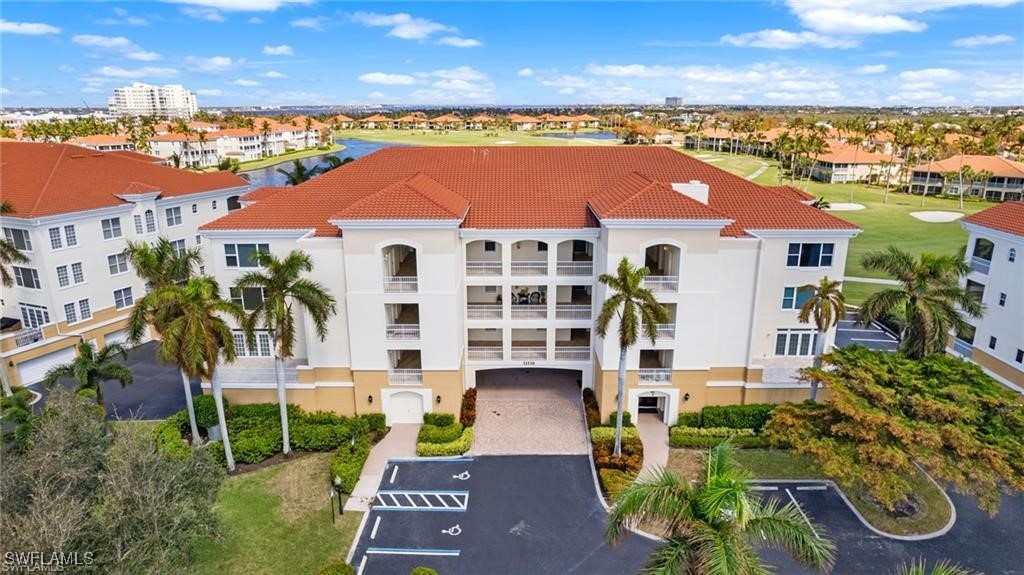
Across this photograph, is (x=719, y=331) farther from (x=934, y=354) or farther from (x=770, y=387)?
(x=934, y=354)

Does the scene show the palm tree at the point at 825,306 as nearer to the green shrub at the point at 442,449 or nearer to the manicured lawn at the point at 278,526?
the green shrub at the point at 442,449

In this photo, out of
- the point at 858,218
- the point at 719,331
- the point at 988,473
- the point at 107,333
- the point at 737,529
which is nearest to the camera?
the point at 737,529

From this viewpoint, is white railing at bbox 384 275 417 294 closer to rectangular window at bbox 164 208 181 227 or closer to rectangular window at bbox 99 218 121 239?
rectangular window at bbox 99 218 121 239

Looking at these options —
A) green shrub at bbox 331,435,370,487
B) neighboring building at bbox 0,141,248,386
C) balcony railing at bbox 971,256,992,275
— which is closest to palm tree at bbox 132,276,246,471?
green shrub at bbox 331,435,370,487

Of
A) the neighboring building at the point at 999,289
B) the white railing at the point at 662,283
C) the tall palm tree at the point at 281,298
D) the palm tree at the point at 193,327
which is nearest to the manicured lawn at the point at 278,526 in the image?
the tall palm tree at the point at 281,298

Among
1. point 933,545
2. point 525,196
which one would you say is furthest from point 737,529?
point 525,196

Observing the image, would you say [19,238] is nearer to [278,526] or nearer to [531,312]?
[278,526]

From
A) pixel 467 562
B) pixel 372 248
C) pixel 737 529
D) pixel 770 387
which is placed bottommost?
pixel 467 562
